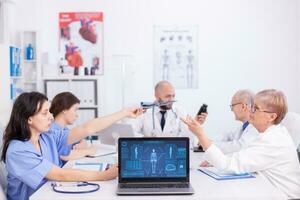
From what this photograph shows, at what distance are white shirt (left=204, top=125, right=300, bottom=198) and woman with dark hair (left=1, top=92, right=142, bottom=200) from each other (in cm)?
56

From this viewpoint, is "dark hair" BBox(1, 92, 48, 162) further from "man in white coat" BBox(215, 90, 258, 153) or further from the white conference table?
"man in white coat" BBox(215, 90, 258, 153)

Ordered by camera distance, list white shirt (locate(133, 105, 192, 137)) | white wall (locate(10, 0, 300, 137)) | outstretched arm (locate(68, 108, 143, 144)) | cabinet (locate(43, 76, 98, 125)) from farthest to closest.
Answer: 1. white wall (locate(10, 0, 300, 137))
2. cabinet (locate(43, 76, 98, 125))
3. white shirt (locate(133, 105, 192, 137))
4. outstretched arm (locate(68, 108, 143, 144))

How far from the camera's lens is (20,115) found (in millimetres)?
2107

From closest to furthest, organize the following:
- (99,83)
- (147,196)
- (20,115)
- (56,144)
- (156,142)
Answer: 1. (147,196)
2. (156,142)
3. (20,115)
4. (56,144)
5. (99,83)

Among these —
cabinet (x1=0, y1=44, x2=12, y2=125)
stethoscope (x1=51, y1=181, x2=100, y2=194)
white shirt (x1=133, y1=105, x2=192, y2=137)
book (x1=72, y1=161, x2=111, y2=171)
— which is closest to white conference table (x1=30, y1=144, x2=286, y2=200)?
stethoscope (x1=51, y1=181, x2=100, y2=194)

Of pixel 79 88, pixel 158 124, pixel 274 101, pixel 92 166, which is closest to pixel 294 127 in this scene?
pixel 274 101

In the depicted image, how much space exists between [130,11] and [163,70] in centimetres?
84

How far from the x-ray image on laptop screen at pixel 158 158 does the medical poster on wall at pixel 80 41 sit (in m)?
3.16

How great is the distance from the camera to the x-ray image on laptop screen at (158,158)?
Result: 6.36 feet

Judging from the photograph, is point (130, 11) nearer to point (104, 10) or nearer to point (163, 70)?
point (104, 10)

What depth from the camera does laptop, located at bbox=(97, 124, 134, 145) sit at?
310cm

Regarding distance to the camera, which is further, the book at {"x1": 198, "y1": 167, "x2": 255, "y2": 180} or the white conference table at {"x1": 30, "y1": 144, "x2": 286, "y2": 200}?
the book at {"x1": 198, "y1": 167, "x2": 255, "y2": 180}

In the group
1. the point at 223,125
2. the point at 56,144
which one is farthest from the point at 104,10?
the point at 56,144

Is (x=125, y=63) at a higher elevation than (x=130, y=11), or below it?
below
